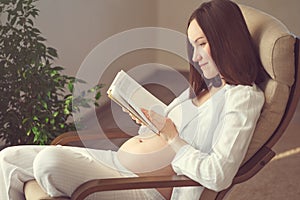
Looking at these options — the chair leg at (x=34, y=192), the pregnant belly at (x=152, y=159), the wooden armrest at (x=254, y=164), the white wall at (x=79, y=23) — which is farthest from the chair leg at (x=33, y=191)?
the white wall at (x=79, y=23)

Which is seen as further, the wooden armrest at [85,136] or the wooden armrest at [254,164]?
the wooden armrest at [85,136]

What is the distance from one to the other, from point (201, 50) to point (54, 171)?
1.91ft

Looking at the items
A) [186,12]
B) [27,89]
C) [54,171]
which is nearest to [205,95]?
[54,171]

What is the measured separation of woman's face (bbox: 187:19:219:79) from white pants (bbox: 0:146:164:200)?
42cm

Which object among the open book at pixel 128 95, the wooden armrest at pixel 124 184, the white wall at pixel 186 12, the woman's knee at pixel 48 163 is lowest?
the white wall at pixel 186 12

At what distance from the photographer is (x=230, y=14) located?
1.78 m

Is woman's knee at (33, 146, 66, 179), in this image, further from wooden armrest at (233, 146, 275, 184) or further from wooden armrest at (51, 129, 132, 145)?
wooden armrest at (233, 146, 275, 184)

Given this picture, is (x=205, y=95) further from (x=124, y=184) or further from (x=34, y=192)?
(x=34, y=192)

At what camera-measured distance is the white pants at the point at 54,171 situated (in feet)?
5.74

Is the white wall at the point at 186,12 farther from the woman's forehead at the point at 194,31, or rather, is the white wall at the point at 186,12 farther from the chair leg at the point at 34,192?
the chair leg at the point at 34,192

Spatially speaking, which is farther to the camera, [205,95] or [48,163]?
[205,95]

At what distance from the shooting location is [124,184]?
1.65 meters

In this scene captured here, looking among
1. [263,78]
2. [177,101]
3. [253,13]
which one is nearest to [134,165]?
[177,101]

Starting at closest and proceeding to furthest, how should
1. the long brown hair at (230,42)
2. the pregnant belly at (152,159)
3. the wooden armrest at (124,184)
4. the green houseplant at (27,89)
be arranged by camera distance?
the wooden armrest at (124,184)
the long brown hair at (230,42)
the pregnant belly at (152,159)
the green houseplant at (27,89)
